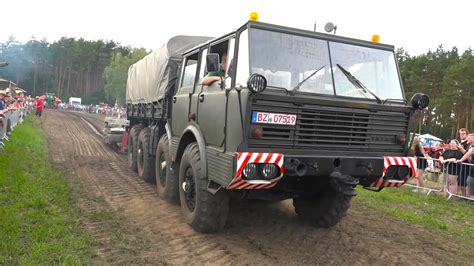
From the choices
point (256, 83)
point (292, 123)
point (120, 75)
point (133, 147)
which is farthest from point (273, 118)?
point (120, 75)

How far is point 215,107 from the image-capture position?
15.5 ft

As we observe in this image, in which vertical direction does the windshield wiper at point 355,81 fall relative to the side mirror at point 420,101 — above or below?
above

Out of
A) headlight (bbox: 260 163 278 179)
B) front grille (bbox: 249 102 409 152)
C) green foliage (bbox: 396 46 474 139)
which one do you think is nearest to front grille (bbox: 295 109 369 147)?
front grille (bbox: 249 102 409 152)

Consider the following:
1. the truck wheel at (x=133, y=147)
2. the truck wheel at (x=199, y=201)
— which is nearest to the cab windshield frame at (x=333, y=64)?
the truck wheel at (x=199, y=201)

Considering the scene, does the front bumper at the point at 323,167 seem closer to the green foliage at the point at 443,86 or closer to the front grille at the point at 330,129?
the front grille at the point at 330,129

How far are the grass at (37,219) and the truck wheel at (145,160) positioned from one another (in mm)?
1519

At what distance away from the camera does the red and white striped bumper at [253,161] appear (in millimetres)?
3969

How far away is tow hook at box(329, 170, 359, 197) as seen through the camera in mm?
4219

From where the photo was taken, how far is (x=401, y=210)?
7543 millimetres

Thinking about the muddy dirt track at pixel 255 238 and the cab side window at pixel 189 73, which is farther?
the cab side window at pixel 189 73

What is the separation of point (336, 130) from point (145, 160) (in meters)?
4.84

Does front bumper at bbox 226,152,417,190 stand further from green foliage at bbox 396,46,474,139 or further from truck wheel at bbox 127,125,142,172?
green foliage at bbox 396,46,474,139

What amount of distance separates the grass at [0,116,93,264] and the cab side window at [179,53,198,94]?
7.74 feet

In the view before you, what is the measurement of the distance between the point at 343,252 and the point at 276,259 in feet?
2.93
